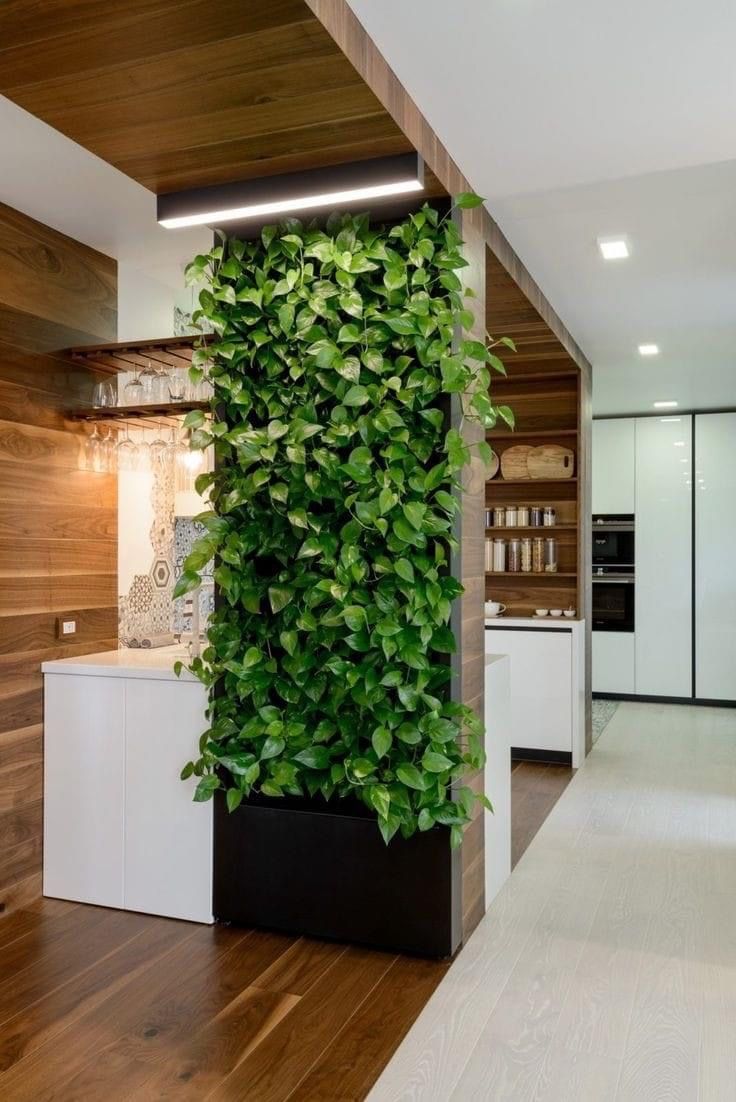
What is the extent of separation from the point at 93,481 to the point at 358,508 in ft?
5.05

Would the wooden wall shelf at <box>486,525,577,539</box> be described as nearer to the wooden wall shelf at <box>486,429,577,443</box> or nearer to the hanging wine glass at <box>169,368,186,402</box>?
the wooden wall shelf at <box>486,429,577,443</box>

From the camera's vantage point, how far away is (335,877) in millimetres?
2807

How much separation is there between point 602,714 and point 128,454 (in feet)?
16.2

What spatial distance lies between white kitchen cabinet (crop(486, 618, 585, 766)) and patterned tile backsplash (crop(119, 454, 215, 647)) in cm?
208

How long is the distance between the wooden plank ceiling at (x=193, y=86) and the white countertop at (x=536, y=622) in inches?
137

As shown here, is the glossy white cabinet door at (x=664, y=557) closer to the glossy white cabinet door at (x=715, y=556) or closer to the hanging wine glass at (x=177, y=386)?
the glossy white cabinet door at (x=715, y=556)

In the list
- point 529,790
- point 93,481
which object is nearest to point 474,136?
point 93,481

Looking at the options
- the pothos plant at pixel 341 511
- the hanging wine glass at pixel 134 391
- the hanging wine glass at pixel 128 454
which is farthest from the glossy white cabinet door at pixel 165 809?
the hanging wine glass at pixel 134 391

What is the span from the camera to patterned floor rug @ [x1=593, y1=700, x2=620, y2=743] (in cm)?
650

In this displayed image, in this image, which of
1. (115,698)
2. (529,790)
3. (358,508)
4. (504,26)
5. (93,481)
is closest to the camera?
(504,26)

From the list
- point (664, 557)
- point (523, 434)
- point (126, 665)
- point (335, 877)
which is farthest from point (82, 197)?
point (664, 557)

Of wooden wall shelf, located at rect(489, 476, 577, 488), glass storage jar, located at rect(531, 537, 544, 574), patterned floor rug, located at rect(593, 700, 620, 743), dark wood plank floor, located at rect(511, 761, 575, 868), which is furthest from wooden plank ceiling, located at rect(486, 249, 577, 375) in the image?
patterned floor rug, located at rect(593, 700, 620, 743)

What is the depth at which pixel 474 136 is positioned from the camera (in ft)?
8.57

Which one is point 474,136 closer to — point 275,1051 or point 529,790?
point 275,1051
